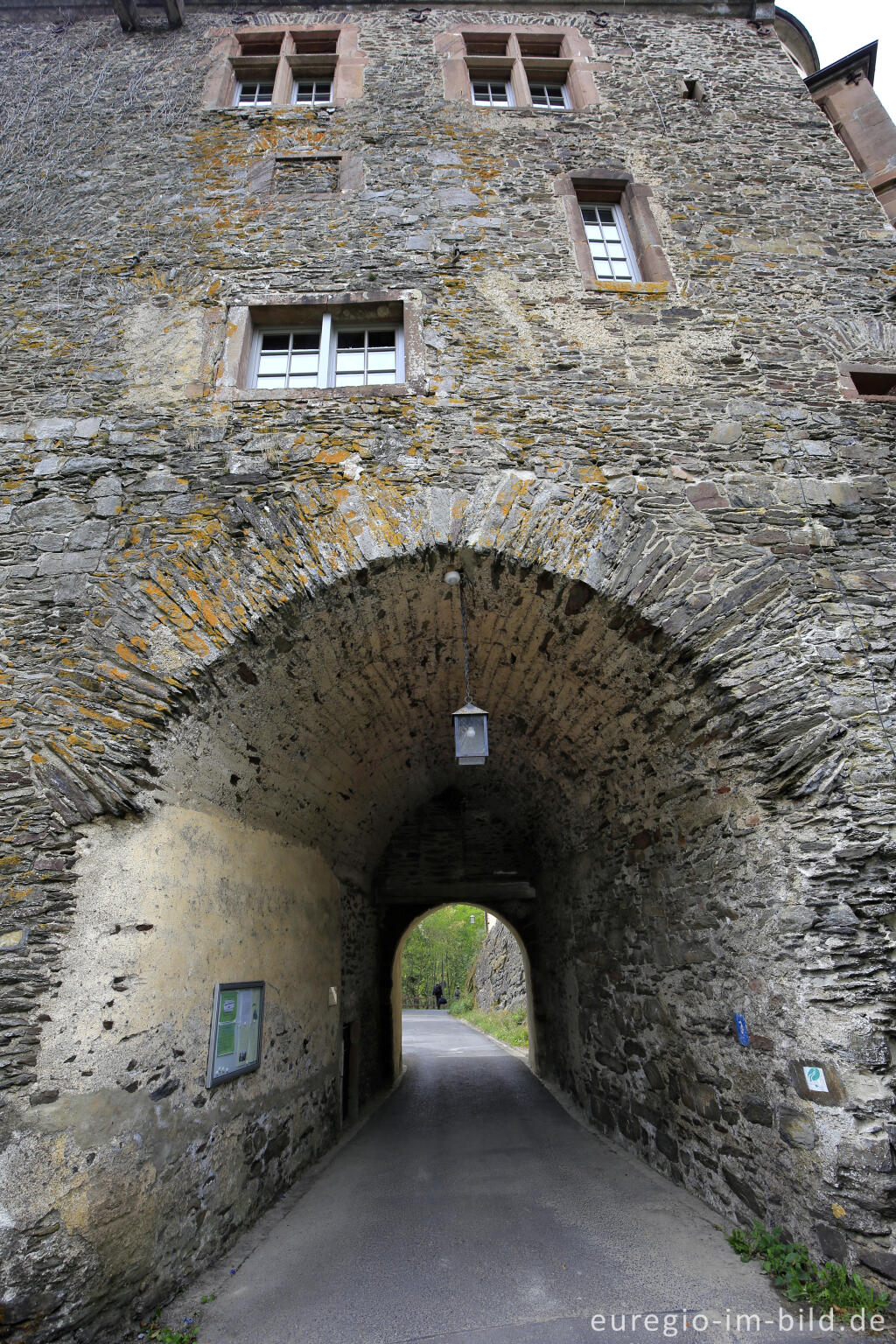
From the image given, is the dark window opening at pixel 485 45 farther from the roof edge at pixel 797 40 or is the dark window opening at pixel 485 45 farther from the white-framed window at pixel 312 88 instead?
the roof edge at pixel 797 40

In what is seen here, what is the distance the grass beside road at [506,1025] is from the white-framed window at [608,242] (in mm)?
10906

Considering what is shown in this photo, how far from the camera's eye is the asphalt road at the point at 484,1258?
3068 millimetres

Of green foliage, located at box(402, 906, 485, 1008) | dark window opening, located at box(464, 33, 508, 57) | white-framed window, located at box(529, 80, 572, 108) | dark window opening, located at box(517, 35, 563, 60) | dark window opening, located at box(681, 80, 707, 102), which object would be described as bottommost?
green foliage, located at box(402, 906, 485, 1008)

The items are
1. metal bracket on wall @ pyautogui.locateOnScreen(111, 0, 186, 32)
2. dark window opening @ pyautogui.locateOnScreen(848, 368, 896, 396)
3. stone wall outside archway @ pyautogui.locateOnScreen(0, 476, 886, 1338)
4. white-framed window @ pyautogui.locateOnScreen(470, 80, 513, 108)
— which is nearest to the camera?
stone wall outside archway @ pyautogui.locateOnScreen(0, 476, 886, 1338)

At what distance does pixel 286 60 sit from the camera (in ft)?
24.3

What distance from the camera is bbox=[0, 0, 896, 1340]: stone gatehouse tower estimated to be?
334 cm

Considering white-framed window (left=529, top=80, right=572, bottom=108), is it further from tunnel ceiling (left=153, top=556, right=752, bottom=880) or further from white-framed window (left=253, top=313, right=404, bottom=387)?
tunnel ceiling (left=153, top=556, right=752, bottom=880)

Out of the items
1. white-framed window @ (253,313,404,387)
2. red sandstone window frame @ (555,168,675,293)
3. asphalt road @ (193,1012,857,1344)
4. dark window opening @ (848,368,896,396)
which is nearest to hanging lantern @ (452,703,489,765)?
asphalt road @ (193,1012,857,1344)

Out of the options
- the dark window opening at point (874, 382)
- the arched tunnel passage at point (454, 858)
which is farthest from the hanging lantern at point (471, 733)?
the arched tunnel passage at point (454, 858)

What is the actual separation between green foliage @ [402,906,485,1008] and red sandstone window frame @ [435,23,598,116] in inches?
1035

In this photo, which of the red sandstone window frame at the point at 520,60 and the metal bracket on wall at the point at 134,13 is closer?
the red sandstone window frame at the point at 520,60

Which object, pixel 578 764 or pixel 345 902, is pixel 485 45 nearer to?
pixel 578 764

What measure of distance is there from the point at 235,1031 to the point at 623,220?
750 cm

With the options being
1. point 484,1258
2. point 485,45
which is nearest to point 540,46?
point 485,45
